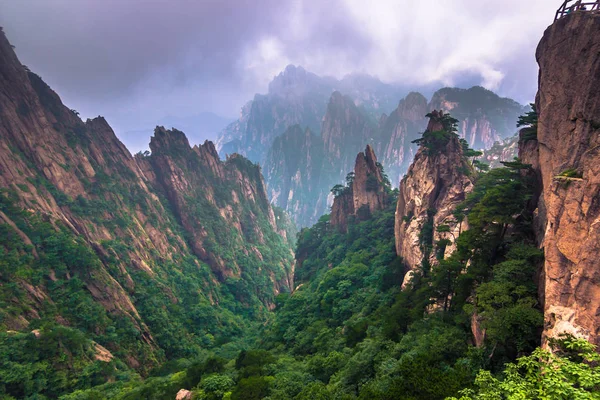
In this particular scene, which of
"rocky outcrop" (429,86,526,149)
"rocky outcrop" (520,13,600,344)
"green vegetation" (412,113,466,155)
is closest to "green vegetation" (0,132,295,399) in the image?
"rocky outcrop" (520,13,600,344)

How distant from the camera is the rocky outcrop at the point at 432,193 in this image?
103ft

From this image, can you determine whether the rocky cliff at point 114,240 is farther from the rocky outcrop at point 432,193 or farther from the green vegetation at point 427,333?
the rocky outcrop at point 432,193

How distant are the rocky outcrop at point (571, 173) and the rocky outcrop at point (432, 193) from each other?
1439 centimetres

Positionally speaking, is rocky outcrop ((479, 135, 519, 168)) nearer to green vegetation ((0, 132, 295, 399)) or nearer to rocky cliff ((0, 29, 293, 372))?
rocky cliff ((0, 29, 293, 372))

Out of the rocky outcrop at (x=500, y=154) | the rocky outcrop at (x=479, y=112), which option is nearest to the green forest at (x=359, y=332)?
the rocky outcrop at (x=500, y=154)

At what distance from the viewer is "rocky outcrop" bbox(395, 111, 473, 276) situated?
31391mm

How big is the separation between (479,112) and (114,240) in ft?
712

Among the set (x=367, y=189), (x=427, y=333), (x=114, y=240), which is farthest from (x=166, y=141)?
(x=427, y=333)

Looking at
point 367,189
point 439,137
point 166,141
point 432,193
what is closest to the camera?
point 432,193

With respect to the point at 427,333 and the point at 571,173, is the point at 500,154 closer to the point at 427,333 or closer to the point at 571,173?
the point at 427,333

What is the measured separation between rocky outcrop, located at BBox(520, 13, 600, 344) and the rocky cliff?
43234 mm

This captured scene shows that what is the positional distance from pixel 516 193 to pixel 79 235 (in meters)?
55.3

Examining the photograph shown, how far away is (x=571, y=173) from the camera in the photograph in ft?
41.4

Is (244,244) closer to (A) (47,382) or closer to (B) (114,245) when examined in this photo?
(B) (114,245)
